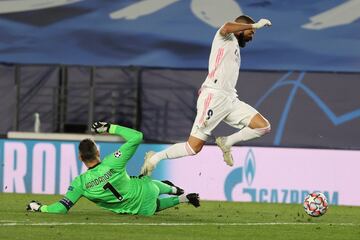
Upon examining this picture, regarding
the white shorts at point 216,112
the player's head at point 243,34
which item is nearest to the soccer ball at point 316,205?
the white shorts at point 216,112

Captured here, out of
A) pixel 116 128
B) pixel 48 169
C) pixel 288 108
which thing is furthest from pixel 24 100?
pixel 116 128

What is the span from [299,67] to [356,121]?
1.42 meters

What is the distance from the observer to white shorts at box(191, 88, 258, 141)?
14.5 m

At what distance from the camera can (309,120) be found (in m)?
20.3

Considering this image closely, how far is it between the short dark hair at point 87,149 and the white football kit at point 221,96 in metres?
1.78

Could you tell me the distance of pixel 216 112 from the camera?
14617 millimetres

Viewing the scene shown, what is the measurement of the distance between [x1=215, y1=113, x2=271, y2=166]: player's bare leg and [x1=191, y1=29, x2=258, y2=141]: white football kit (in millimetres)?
76

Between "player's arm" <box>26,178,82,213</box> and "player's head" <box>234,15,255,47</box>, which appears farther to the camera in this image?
"player's head" <box>234,15,255,47</box>

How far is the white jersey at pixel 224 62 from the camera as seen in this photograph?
14.5 m

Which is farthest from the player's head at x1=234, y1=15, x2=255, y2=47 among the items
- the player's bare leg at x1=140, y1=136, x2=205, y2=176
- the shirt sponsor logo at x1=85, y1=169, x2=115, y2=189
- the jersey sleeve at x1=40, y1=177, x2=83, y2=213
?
the jersey sleeve at x1=40, y1=177, x2=83, y2=213

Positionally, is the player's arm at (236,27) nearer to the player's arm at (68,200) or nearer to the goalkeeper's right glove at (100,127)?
the goalkeeper's right glove at (100,127)

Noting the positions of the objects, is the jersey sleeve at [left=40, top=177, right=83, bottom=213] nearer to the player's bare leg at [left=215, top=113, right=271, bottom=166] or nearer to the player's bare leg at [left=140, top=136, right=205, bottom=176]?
the player's bare leg at [left=140, top=136, right=205, bottom=176]

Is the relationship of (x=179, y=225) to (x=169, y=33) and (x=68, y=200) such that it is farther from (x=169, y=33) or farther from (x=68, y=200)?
(x=169, y=33)

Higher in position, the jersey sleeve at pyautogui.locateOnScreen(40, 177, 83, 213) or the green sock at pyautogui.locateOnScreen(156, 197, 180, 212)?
the jersey sleeve at pyautogui.locateOnScreen(40, 177, 83, 213)
